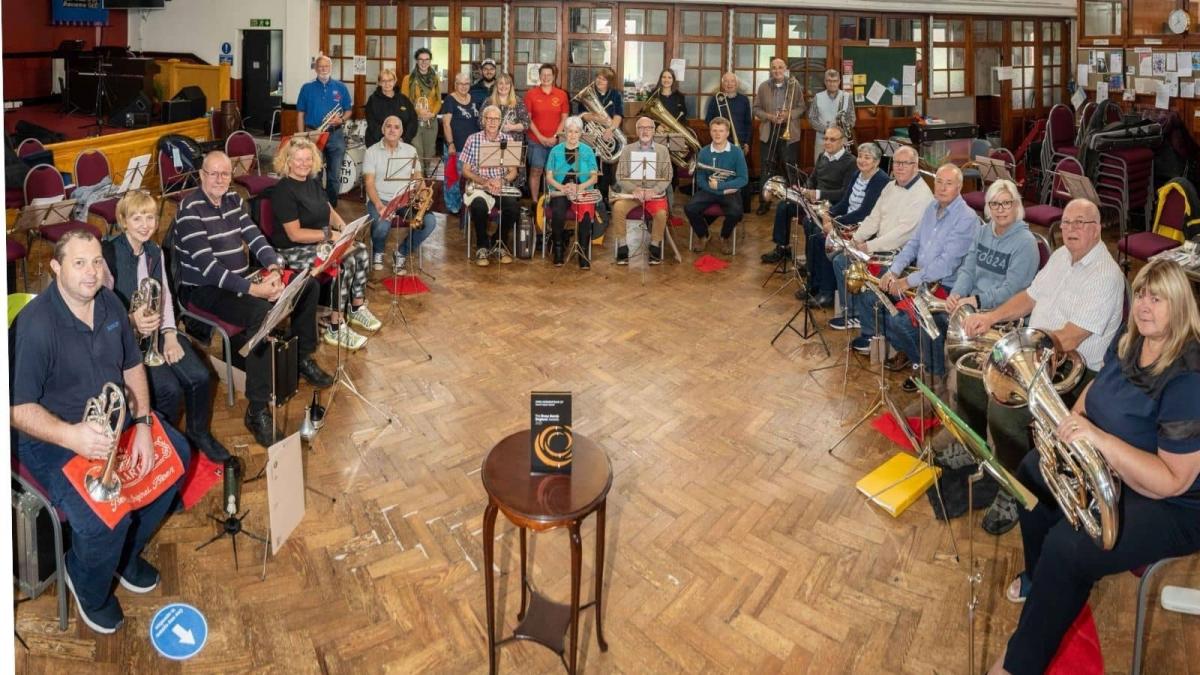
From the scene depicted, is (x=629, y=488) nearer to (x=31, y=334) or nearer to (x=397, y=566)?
(x=397, y=566)

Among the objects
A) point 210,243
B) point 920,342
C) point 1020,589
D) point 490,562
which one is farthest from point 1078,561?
point 210,243

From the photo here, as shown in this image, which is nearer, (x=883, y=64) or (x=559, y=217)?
(x=559, y=217)

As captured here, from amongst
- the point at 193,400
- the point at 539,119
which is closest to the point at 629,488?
the point at 193,400

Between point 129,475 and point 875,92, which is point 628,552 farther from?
point 875,92

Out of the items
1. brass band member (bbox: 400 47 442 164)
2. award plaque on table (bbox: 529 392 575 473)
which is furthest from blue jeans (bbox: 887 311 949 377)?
brass band member (bbox: 400 47 442 164)

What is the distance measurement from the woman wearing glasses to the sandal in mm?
7120

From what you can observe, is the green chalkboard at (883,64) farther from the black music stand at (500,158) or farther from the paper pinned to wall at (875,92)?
the black music stand at (500,158)

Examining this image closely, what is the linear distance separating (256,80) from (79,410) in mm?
9764

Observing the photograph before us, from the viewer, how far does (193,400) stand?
13.3 feet

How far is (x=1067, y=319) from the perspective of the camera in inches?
146

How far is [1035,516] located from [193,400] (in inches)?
139

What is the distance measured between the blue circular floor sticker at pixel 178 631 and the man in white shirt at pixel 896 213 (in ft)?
13.0

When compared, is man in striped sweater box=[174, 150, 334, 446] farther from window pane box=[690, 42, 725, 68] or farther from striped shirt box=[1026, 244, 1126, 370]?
window pane box=[690, 42, 725, 68]

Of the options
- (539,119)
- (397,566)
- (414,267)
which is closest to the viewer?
(397,566)
